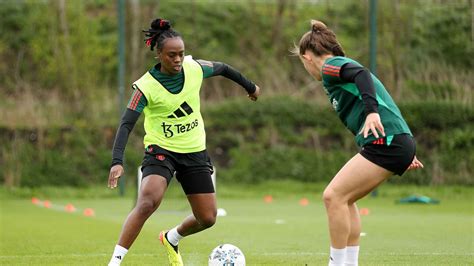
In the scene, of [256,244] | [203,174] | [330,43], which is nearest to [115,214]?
[256,244]

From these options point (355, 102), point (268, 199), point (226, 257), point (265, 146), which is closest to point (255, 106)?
point (265, 146)

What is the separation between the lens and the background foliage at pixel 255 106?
74.7ft

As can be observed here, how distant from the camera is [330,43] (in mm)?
7312

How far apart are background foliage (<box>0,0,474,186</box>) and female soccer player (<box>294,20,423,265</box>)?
1544 centimetres

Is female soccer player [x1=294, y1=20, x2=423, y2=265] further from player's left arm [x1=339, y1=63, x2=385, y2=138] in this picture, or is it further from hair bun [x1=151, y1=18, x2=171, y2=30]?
hair bun [x1=151, y1=18, x2=171, y2=30]

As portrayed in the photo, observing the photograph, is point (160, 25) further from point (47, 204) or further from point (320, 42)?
point (47, 204)

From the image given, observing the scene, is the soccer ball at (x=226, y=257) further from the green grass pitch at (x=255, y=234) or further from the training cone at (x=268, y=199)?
the training cone at (x=268, y=199)

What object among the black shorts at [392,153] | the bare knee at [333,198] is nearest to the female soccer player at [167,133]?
the bare knee at [333,198]

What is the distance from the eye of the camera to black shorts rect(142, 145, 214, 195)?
8.10 metres

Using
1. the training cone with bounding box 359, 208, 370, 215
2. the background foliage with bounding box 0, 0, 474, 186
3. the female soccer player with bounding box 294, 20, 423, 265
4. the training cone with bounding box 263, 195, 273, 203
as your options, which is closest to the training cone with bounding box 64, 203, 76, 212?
the background foliage with bounding box 0, 0, 474, 186

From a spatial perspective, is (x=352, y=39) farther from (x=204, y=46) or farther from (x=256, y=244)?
(x=256, y=244)

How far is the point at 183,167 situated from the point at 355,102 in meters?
1.83

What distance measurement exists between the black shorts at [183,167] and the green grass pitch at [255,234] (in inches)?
47.1

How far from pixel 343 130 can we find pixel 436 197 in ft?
10.4
